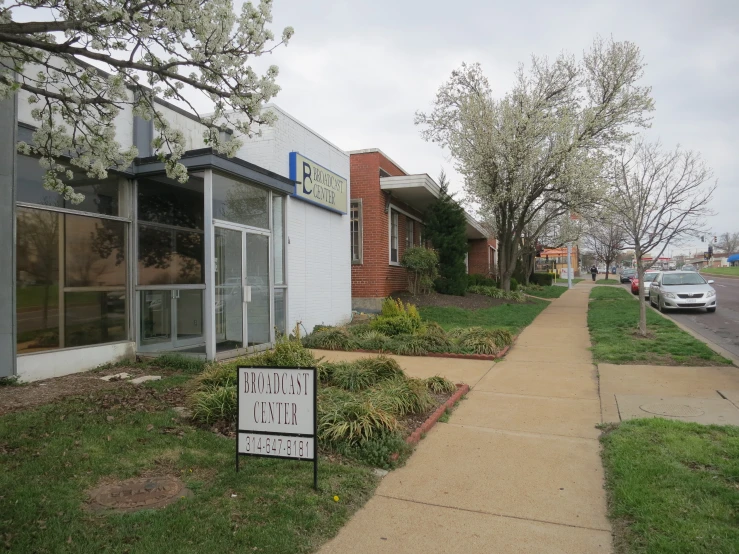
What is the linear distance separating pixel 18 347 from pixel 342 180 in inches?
332

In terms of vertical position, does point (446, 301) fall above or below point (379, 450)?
above

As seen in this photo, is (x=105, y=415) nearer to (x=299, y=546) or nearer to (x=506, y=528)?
(x=299, y=546)

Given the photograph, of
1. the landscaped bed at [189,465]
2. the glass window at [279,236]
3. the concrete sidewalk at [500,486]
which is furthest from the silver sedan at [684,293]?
the landscaped bed at [189,465]

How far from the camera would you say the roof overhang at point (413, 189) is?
16.0 metres

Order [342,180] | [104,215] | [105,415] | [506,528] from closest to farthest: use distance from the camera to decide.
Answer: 1. [506,528]
2. [105,415]
3. [104,215]
4. [342,180]

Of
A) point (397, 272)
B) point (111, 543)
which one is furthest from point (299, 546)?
point (397, 272)

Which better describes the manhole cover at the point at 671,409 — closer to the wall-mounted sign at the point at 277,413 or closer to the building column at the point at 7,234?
the wall-mounted sign at the point at 277,413

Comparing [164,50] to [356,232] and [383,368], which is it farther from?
[356,232]

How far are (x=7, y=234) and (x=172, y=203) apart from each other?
300 centimetres

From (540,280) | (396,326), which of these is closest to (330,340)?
(396,326)

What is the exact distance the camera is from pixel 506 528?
11.2 feet

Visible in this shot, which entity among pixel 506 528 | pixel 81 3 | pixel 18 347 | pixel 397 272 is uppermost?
pixel 81 3

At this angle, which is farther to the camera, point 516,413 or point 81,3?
point 516,413

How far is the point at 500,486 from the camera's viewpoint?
405 cm
